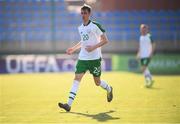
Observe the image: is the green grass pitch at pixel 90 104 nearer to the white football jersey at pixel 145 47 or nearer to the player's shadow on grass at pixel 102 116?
the player's shadow on grass at pixel 102 116

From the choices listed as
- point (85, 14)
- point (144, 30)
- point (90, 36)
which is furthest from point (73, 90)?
point (144, 30)

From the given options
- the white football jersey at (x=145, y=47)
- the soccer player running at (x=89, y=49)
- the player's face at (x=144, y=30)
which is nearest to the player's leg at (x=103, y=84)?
the soccer player running at (x=89, y=49)

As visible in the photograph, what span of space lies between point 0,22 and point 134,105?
20507 millimetres

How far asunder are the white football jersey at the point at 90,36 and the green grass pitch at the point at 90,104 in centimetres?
125

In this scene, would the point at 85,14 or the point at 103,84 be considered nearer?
the point at 85,14

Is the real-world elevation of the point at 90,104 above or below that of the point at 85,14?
below

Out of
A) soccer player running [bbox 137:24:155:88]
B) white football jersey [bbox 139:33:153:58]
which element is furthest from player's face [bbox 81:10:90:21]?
white football jersey [bbox 139:33:153:58]

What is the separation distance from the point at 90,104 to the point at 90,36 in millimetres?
2041

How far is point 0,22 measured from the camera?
31.0 metres

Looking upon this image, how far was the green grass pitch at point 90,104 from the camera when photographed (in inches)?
389

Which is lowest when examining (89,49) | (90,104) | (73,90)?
(90,104)

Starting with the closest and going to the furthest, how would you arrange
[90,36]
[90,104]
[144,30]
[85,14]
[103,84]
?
[85,14]
[90,36]
[103,84]
[90,104]
[144,30]

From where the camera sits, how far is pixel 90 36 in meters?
11.1

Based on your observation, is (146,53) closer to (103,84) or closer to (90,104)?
(90,104)
